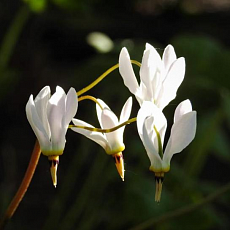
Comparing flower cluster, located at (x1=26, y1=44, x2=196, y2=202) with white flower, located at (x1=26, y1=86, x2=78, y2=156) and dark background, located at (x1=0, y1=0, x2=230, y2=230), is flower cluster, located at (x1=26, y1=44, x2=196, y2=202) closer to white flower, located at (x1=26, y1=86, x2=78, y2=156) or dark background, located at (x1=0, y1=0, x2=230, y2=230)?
white flower, located at (x1=26, y1=86, x2=78, y2=156)

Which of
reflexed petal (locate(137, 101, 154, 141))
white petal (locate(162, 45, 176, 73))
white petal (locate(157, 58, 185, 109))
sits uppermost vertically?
white petal (locate(162, 45, 176, 73))

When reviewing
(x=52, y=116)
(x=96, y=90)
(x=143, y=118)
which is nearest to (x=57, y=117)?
(x=52, y=116)

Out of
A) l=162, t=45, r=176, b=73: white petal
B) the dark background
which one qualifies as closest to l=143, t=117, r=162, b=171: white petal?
l=162, t=45, r=176, b=73: white petal

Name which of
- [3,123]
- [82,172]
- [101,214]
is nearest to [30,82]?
[3,123]

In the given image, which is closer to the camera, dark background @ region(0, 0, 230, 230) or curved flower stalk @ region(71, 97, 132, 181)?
curved flower stalk @ region(71, 97, 132, 181)

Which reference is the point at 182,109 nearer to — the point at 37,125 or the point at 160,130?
the point at 160,130

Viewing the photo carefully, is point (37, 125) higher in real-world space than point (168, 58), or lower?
lower

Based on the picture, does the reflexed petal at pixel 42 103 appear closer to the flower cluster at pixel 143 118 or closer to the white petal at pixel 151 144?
the flower cluster at pixel 143 118
